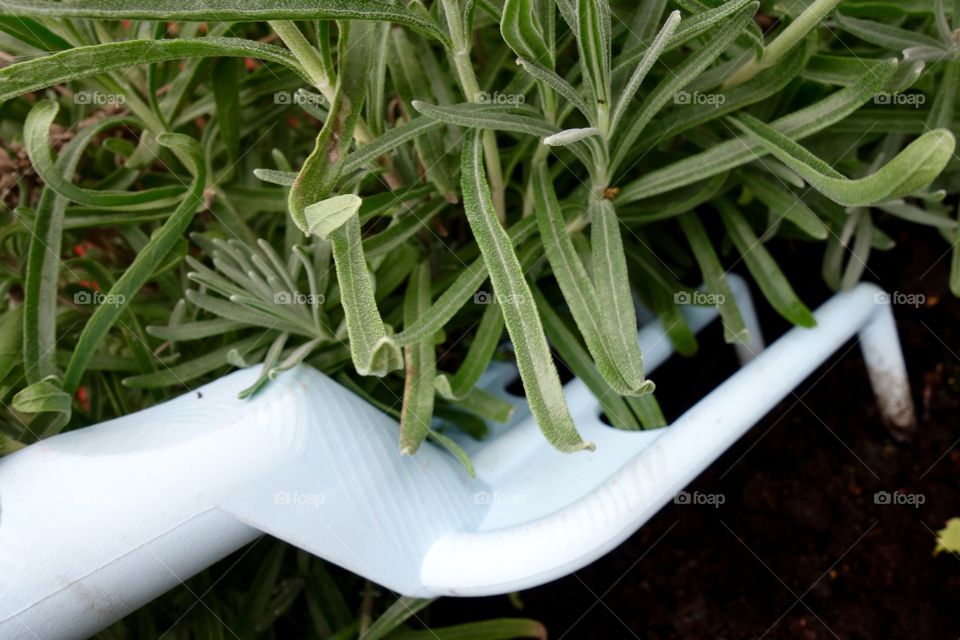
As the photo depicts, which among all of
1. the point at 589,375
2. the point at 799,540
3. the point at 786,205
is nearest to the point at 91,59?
the point at 589,375

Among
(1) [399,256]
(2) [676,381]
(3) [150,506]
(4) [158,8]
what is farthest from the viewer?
(2) [676,381]

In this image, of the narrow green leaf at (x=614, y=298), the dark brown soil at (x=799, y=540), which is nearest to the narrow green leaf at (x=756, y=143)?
the narrow green leaf at (x=614, y=298)

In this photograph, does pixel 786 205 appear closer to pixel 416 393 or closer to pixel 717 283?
pixel 717 283

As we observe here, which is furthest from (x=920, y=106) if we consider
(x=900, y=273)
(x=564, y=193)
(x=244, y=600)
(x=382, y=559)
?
(x=244, y=600)

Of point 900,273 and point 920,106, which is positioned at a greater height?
point 920,106

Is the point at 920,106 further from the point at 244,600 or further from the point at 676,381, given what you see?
the point at 244,600

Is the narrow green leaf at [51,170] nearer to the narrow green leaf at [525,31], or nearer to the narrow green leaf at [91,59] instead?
the narrow green leaf at [91,59]

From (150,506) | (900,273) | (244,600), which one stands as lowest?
(244,600)
